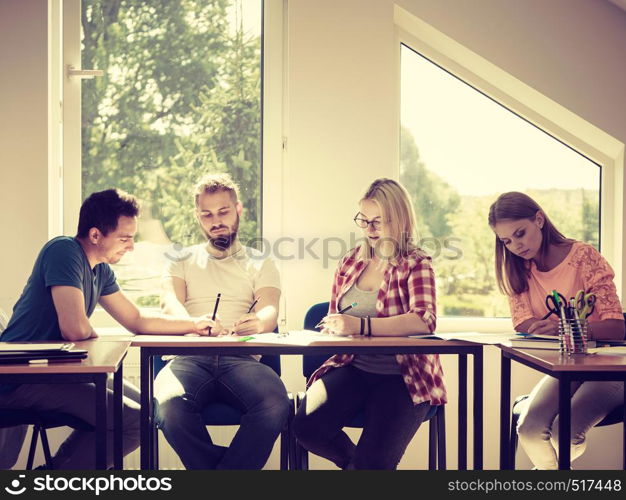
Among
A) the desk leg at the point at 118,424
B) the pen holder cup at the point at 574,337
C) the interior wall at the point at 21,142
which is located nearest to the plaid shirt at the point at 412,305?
the pen holder cup at the point at 574,337

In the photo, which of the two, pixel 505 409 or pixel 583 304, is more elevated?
pixel 583 304

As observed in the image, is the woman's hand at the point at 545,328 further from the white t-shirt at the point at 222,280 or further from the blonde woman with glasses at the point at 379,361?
the white t-shirt at the point at 222,280

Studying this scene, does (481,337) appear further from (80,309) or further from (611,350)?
(80,309)

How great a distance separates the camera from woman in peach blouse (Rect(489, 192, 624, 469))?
9.14 feet

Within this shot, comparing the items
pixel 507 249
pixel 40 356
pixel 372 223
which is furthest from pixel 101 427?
pixel 507 249

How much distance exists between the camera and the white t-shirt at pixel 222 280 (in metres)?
3.20

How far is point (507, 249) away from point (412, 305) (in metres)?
0.52

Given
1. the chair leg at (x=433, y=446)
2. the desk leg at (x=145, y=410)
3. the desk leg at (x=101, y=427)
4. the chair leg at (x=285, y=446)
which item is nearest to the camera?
the desk leg at (x=101, y=427)

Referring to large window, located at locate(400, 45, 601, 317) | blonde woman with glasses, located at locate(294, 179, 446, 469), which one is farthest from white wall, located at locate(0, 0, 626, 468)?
blonde woman with glasses, located at locate(294, 179, 446, 469)

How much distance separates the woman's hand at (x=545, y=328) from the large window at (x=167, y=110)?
159cm

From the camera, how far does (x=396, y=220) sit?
305 cm

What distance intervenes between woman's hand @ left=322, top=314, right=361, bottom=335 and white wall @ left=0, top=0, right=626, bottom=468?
945 millimetres

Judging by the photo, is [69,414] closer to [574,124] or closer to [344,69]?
[344,69]

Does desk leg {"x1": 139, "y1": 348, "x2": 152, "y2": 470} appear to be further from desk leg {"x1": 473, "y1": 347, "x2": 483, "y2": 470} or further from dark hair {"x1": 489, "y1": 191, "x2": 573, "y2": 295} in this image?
dark hair {"x1": 489, "y1": 191, "x2": 573, "y2": 295}
